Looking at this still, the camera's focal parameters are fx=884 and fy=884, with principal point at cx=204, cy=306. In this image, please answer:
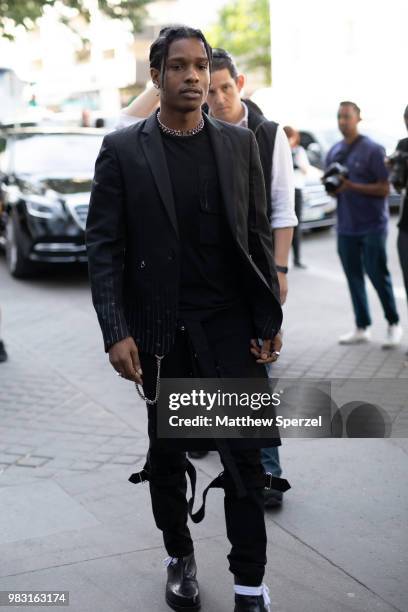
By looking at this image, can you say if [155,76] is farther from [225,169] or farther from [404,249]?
[404,249]

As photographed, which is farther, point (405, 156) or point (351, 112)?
point (351, 112)

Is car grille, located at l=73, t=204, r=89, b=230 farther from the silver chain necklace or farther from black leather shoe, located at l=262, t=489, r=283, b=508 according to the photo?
the silver chain necklace

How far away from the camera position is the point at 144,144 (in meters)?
2.86

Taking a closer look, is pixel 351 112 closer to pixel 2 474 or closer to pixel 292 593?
pixel 2 474

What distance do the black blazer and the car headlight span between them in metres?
7.24

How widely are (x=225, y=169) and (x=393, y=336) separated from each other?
447 cm

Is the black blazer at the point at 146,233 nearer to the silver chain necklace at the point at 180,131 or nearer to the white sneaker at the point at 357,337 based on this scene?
the silver chain necklace at the point at 180,131

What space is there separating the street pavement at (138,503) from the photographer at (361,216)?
0.89 ft

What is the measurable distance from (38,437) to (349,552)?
2205 millimetres

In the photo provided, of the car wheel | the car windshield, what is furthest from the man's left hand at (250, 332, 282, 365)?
the car windshield

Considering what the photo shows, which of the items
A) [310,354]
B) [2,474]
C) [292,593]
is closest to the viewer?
[292,593]

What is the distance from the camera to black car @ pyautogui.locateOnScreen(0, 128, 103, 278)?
1003 centimetres

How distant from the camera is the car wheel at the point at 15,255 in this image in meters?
10.4

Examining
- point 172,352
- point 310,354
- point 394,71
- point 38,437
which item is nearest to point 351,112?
point 310,354
